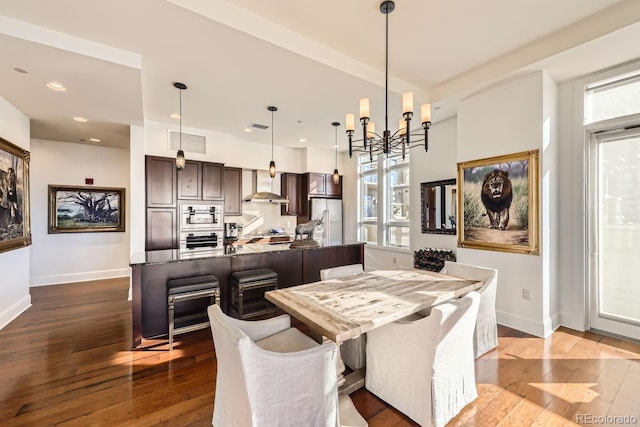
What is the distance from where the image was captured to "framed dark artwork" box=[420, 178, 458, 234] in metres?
4.50

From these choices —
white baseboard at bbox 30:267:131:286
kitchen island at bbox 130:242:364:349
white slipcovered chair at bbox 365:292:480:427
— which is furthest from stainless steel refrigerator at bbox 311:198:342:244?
white slipcovered chair at bbox 365:292:480:427

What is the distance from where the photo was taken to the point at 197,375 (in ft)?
7.63

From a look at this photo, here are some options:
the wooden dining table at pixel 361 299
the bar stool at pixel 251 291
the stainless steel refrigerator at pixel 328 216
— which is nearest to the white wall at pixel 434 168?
the stainless steel refrigerator at pixel 328 216

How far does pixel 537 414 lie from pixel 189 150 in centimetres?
570

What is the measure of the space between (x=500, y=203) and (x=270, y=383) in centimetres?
325

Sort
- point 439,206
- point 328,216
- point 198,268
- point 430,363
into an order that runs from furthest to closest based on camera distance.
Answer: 1. point 328,216
2. point 439,206
3. point 198,268
4. point 430,363

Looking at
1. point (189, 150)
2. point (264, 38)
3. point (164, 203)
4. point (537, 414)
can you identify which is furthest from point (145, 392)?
point (189, 150)

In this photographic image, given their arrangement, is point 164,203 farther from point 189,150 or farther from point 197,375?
point 197,375

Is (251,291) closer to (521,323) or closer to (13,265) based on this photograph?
(13,265)

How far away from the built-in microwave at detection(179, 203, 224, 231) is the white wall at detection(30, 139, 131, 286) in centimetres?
189

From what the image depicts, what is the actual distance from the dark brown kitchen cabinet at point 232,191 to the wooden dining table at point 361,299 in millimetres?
3670

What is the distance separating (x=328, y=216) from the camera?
6.52 metres

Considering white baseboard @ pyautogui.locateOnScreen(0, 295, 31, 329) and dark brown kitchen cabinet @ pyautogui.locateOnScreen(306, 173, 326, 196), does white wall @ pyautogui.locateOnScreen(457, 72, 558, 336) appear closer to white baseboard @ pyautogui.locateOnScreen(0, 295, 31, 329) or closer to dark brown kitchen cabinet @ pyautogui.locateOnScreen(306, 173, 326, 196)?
dark brown kitchen cabinet @ pyautogui.locateOnScreen(306, 173, 326, 196)

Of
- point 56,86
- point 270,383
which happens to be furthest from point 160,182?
point 270,383
